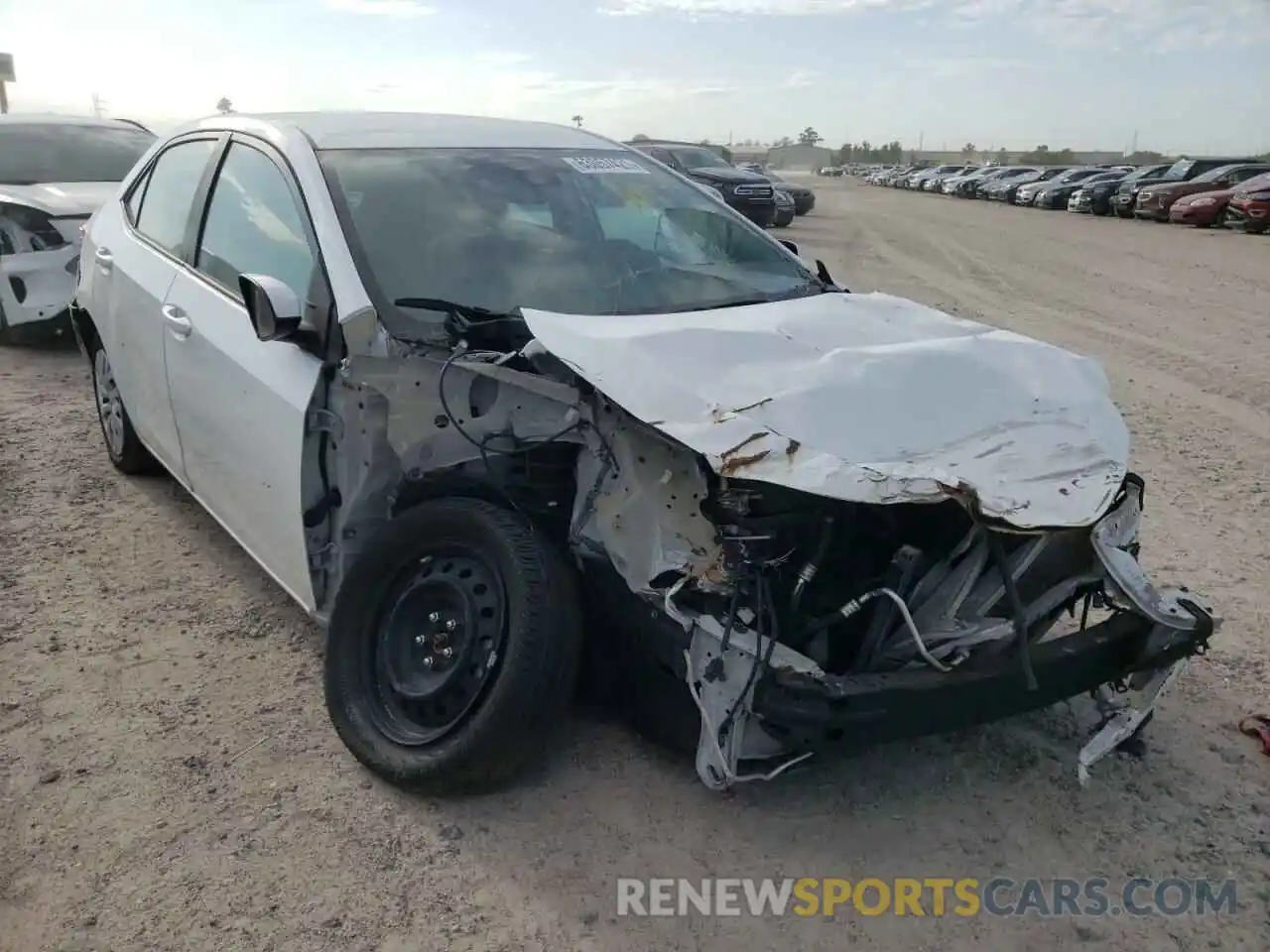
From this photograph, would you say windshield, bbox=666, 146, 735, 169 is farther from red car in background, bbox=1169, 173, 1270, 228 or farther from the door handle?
the door handle

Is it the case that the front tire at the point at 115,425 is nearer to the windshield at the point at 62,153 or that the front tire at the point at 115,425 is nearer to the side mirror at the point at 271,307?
the side mirror at the point at 271,307

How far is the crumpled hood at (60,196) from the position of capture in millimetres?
7570

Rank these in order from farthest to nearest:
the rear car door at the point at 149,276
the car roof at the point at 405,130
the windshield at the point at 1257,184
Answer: the windshield at the point at 1257,184, the rear car door at the point at 149,276, the car roof at the point at 405,130

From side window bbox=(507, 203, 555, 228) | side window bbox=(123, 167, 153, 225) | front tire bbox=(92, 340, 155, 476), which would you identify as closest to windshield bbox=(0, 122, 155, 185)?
front tire bbox=(92, 340, 155, 476)

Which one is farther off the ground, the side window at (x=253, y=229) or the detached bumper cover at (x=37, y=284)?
the side window at (x=253, y=229)

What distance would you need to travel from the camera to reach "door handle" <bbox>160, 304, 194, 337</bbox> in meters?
3.82

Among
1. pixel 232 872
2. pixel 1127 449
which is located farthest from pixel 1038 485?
pixel 232 872

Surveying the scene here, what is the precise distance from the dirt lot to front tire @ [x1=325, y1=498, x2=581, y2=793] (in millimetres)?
160

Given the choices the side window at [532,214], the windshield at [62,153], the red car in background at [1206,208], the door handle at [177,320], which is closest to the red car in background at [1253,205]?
the red car in background at [1206,208]

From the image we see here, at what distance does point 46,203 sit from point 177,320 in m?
4.72

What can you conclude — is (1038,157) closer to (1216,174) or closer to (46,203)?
(1216,174)

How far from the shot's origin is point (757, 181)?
19547mm

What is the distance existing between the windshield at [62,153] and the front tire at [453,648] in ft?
22.9

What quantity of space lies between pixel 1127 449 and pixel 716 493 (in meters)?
1.11
